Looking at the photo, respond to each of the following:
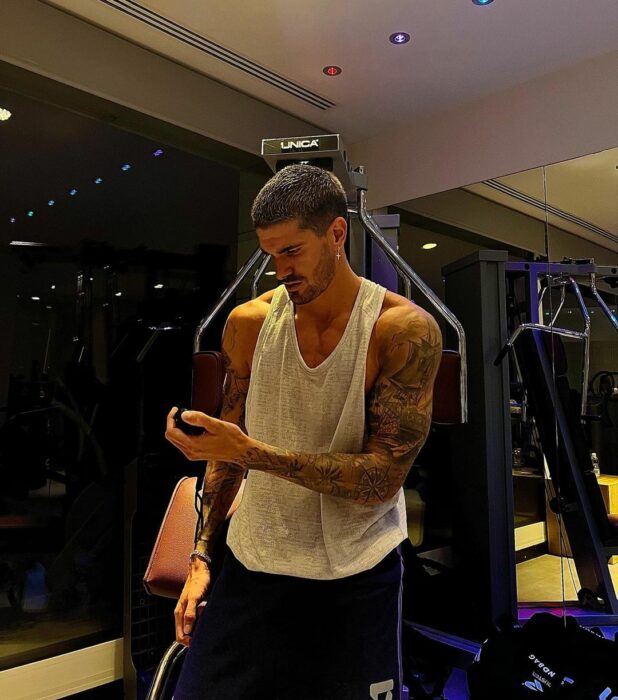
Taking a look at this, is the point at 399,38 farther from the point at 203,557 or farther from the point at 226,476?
the point at 203,557

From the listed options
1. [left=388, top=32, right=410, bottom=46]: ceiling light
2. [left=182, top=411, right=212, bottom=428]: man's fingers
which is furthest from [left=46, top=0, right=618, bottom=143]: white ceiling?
[left=182, top=411, right=212, bottom=428]: man's fingers

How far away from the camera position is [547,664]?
1949 mm

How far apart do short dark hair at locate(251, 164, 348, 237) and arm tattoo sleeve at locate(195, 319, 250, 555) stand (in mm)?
296

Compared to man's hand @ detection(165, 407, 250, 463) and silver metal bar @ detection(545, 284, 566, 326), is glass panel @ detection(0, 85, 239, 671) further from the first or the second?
silver metal bar @ detection(545, 284, 566, 326)

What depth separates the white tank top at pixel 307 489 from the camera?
0.99m

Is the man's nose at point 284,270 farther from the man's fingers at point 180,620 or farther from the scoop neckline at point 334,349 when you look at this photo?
the man's fingers at point 180,620

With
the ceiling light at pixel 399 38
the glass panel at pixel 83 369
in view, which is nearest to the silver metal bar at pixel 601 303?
the ceiling light at pixel 399 38

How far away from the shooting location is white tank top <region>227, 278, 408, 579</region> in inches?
38.9

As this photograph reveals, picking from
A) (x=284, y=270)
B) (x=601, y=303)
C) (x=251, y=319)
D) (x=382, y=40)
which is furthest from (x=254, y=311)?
(x=382, y=40)

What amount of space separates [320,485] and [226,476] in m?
0.37

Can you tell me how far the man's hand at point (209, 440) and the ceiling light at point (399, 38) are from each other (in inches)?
85.1

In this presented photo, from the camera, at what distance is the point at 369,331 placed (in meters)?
1.03

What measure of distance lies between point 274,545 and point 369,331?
43cm

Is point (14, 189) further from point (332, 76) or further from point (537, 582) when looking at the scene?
point (537, 582)
